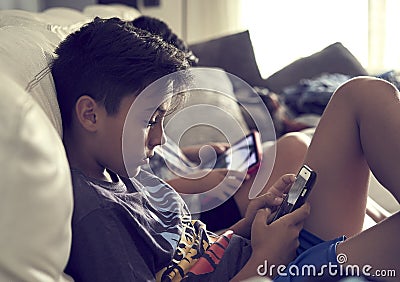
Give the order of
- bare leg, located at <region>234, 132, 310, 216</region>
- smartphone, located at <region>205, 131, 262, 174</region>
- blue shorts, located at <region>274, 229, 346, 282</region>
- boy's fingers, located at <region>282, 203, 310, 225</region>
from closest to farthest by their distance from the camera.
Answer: blue shorts, located at <region>274, 229, 346, 282</region>, boy's fingers, located at <region>282, 203, 310, 225</region>, bare leg, located at <region>234, 132, 310, 216</region>, smartphone, located at <region>205, 131, 262, 174</region>

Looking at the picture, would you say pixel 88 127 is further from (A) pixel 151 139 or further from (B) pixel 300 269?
(B) pixel 300 269

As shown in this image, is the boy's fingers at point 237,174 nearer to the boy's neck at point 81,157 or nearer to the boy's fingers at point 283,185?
the boy's fingers at point 283,185

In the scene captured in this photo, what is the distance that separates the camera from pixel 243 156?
169 centimetres

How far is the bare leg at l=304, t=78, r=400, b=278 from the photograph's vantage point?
1086mm

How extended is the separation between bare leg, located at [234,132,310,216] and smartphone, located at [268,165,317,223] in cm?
32

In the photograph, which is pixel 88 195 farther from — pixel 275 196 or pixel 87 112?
pixel 275 196

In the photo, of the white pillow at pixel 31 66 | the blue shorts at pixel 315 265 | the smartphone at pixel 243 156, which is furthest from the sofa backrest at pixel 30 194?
the smartphone at pixel 243 156

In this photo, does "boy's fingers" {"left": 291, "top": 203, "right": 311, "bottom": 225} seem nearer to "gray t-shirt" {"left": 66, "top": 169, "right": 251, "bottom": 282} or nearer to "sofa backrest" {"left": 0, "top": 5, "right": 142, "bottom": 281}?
"gray t-shirt" {"left": 66, "top": 169, "right": 251, "bottom": 282}

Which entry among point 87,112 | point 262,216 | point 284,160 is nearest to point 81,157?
point 87,112

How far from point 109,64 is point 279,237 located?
0.39m

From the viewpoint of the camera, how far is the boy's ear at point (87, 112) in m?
1.07

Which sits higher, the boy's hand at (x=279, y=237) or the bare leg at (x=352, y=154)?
the bare leg at (x=352, y=154)

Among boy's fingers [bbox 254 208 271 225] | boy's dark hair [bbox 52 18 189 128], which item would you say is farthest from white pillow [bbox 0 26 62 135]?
boy's fingers [bbox 254 208 271 225]

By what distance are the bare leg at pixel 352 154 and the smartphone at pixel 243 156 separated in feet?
1.48
